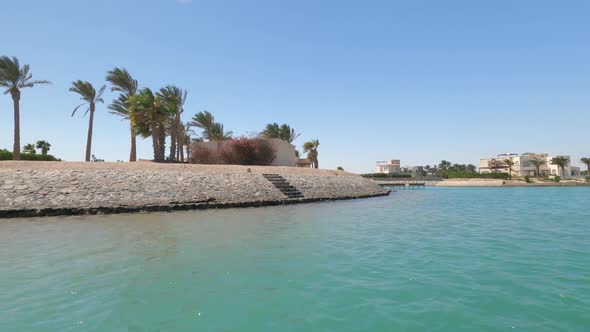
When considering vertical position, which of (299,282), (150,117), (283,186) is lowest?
(299,282)

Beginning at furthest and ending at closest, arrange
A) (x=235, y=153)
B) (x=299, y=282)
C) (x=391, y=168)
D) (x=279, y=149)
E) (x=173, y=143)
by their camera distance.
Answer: (x=391, y=168) → (x=279, y=149) → (x=173, y=143) → (x=235, y=153) → (x=299, y=282)

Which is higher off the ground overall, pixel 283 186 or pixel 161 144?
pixel 161 144

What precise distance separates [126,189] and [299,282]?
17.9 m

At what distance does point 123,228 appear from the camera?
1184cm

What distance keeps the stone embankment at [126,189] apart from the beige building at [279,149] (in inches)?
541

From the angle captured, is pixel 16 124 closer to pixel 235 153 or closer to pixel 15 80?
pixel 15 80

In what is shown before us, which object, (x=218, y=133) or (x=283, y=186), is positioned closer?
(x=283, y=186)

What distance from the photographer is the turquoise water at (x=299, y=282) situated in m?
3.97

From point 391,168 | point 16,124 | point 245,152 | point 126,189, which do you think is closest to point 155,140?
point 245,152

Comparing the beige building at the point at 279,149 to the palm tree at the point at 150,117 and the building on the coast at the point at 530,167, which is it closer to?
the palm tree at the point at 150,117

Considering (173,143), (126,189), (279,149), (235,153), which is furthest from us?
(279,149)

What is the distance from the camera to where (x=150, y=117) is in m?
37.3

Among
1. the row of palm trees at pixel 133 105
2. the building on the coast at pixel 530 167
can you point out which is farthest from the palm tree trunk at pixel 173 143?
the building on the coast at pixel 530 167

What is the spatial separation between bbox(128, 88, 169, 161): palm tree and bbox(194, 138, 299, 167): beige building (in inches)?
197
